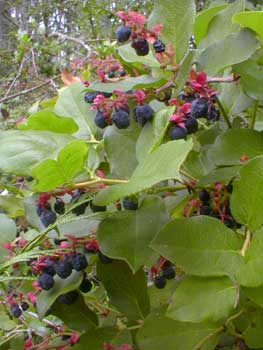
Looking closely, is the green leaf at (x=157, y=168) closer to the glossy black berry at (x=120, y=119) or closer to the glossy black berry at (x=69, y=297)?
the glossy black berry at (x=120, y=119)

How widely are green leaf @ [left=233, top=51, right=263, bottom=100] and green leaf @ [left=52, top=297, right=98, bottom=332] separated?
358 millimetres

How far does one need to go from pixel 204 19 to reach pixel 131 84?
16cm

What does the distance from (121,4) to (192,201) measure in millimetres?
4156

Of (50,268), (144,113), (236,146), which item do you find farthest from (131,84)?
(50,268)

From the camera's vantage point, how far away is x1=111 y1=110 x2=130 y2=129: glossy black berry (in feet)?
1.99

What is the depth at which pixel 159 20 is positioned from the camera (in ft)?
2.12

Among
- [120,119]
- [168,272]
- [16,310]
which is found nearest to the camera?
[120,119]

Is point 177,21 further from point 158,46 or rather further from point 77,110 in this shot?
point 77,110

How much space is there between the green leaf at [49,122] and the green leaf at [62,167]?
0.12 meters

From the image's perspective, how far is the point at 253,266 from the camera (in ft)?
1.73

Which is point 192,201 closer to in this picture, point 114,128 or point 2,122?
point 114,128

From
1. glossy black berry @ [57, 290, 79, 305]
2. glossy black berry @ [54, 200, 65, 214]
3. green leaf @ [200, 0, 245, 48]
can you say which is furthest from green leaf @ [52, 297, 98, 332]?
green leaf @ [200, 0, 245, 48]

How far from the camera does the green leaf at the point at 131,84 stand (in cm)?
61

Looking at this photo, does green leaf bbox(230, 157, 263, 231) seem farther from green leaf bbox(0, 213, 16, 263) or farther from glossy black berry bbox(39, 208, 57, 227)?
green leaf bbox(0, 213, 16, 263)
